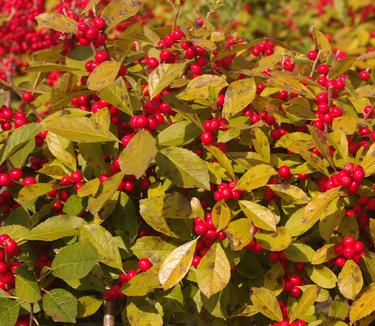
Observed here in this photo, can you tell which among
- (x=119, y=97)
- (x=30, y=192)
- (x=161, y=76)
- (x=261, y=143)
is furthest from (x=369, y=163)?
(x=30, y=192)

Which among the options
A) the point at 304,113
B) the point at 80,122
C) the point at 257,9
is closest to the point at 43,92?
the point at 80,122

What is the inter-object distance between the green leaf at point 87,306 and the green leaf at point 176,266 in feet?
1.18

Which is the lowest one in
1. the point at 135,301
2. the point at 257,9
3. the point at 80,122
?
the point at 257,9

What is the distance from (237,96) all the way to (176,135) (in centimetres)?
25

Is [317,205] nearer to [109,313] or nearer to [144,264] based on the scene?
[144,264]

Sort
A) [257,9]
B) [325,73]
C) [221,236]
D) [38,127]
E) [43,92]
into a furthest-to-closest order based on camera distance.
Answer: [257,9] → [43,92] → [325,73] → [38,127] → [221,236]

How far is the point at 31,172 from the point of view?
2.18 metres

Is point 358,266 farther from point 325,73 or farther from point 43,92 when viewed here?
point 43,92

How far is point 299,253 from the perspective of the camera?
181 cm

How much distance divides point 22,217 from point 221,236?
68cm

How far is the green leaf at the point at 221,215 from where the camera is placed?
5.39 feet

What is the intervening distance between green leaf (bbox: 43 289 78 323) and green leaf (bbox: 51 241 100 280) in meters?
0.06

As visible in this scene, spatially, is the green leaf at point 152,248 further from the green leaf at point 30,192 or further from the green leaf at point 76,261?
the green leaf at point 30,192

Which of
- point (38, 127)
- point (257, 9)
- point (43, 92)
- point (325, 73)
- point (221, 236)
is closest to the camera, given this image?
point (221, 236)
